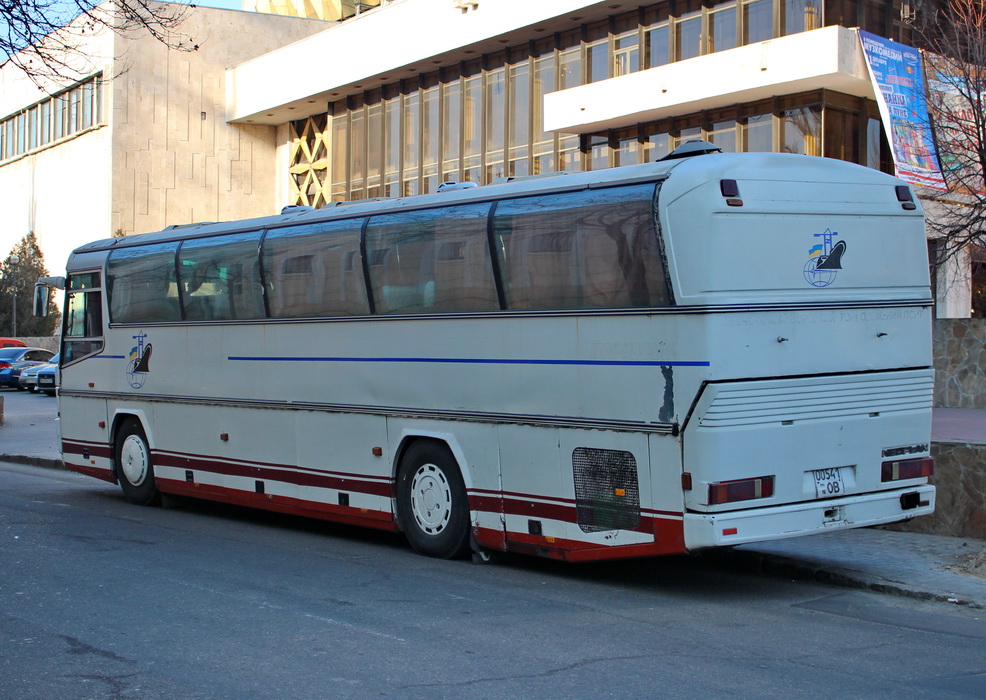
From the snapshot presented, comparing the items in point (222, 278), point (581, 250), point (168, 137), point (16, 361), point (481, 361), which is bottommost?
point (481, 361)

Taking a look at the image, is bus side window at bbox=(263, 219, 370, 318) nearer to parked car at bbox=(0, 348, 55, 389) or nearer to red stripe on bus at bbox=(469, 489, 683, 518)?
red stripe on bus at bbox=(469, 489, 683, 518)

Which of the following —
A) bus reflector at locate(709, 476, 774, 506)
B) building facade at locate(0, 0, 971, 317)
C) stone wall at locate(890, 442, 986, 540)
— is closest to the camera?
bus reflector at locate(709, 476, 774, 506)

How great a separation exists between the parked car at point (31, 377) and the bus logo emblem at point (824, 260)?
3800 cm

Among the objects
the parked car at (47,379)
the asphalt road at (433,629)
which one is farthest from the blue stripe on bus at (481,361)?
the parked car at (47,379)

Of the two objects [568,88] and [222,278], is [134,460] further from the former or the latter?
[568,88]

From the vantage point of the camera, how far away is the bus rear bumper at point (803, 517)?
7.97 m

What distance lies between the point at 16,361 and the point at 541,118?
79.4ft

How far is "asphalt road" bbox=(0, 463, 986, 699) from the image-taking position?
6.11 meters

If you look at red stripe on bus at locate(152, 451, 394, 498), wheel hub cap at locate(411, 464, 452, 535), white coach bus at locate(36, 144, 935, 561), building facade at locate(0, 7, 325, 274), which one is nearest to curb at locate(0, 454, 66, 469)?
red stripe on bus at locate(152, 451, 394, 498)

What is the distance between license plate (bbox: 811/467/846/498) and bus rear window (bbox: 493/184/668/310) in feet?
5.85

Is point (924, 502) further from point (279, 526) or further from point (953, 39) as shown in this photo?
point (953, 39)

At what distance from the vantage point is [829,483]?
8602 millimetres

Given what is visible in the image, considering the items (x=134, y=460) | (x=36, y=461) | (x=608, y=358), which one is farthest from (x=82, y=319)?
(x=608, y=358)

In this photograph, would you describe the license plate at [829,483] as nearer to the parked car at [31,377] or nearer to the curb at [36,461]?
the curb at [36,461]
